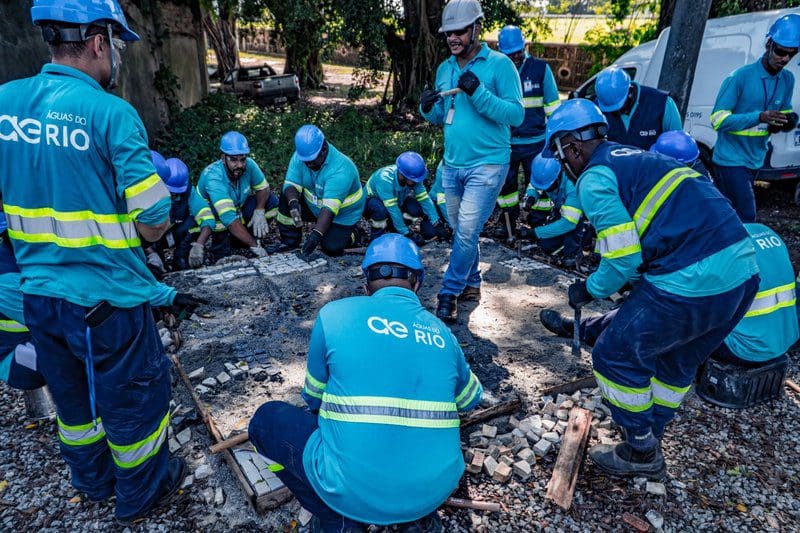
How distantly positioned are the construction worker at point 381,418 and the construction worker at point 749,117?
3910 millimetres

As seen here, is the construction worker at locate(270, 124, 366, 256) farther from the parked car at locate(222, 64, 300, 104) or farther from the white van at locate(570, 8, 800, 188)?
the parked car at locate(222, 64, 300, 104)

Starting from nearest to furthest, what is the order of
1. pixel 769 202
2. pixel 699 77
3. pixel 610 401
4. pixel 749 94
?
pixel 610 401 < pixel 749 94 < pixel 699 77 < pixel 769 202

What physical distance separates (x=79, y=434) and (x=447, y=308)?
8.90 ft

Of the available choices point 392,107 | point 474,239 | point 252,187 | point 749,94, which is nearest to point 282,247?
point 252,187

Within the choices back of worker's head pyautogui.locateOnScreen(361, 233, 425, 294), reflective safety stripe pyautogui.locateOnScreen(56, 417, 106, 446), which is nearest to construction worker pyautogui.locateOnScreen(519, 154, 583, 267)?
back of worker's head pyautogui.locateOnScreen(361, 233, 425, 294)

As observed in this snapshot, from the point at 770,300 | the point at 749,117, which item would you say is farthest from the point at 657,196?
the point at 749,117

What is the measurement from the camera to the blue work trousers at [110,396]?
7.43 feet

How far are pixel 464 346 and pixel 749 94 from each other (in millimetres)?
3360

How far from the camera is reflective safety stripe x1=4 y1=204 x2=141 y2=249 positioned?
2146 mm

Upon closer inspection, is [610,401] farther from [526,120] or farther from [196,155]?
[196,155]

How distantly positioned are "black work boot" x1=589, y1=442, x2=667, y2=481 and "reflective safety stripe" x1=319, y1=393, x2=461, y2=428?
52.8 inches

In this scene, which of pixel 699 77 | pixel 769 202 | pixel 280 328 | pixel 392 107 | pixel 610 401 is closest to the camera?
pixel 610 401

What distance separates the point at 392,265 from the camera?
7.68ft

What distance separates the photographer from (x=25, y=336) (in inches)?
113
